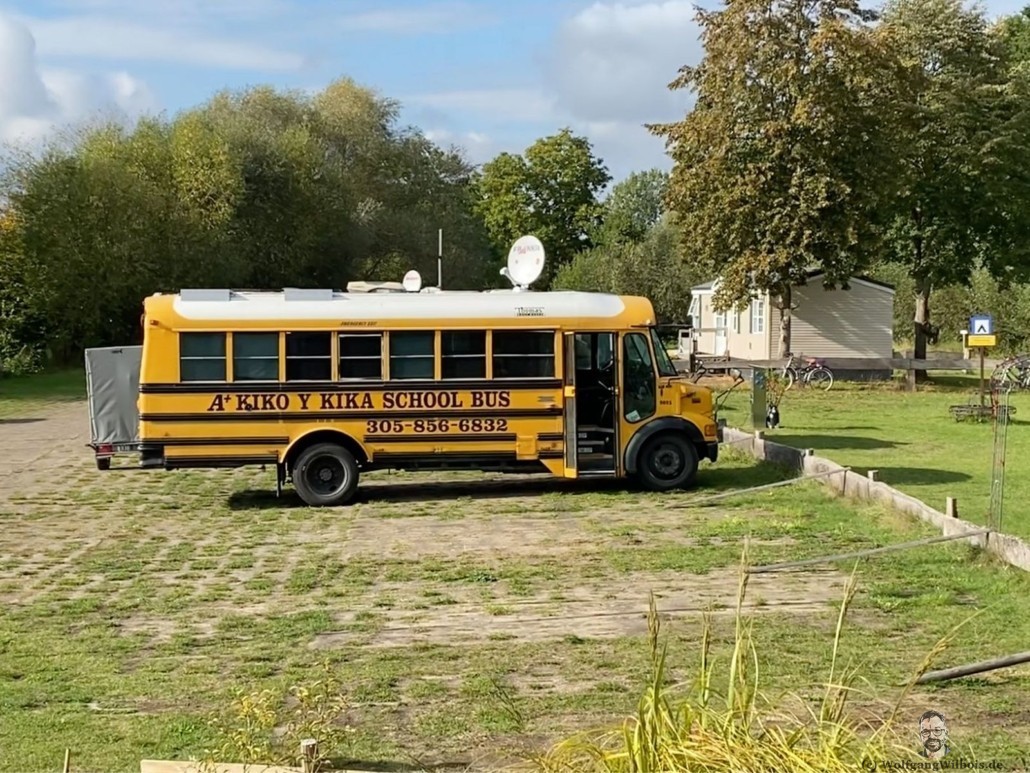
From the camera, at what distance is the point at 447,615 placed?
8.70 meters

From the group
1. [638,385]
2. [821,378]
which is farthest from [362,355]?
[821,378]

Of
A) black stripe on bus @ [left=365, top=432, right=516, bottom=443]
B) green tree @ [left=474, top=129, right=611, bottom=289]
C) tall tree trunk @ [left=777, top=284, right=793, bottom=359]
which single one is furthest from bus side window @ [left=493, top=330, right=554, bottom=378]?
green tree @ [left=474, top=129, right=611, bottom=289]

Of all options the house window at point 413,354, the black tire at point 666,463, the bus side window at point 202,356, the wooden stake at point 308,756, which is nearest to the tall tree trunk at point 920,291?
the black tire at point 666,463

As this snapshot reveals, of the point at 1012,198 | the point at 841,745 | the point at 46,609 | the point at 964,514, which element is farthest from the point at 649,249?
→ the point at 841,745

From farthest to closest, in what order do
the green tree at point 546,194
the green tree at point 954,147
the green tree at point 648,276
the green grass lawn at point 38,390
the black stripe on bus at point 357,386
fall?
the green tree at point 546,194 → the green tree at point 648,276 → the green tree at point 954,147 → the green grass lawn at point 38,390 → the black stripe on bus at point 357,386

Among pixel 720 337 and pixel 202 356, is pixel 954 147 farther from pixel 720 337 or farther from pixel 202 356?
pixel 202 356

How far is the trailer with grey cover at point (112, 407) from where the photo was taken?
14828 millimetres

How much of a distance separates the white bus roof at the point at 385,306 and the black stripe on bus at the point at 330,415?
1098 millimetres

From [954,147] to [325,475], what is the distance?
1042 inches

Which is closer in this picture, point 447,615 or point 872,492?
point 447,615

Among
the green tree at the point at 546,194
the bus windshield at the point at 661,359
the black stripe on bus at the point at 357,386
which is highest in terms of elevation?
the green tree at the point at 546,194

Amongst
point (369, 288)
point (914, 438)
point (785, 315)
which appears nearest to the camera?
point (369, 288)
